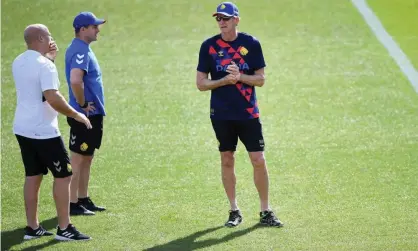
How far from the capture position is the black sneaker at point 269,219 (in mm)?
8844

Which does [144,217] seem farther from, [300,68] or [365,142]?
[300,68]

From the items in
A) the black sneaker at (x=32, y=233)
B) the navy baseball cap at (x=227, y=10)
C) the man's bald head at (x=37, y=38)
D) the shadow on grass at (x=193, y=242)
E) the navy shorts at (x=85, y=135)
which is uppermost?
the navy baseball cap at (x=227, y=10)

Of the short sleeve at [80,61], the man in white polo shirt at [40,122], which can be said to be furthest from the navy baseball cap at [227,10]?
the man in white polo shirt at [40,122]

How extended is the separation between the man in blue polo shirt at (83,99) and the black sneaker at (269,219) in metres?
1.74

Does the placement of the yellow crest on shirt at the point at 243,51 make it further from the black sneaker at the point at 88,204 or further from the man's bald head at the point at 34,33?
the black sneaker at the point at 88,204

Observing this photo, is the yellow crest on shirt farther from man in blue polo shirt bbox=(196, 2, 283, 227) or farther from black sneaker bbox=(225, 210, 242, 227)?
black sneaker bbox=(225, 210, 242, 227)

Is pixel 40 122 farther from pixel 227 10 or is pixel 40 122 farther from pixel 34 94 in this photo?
pixel 227 10

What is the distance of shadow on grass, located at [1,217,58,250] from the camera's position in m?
8.35

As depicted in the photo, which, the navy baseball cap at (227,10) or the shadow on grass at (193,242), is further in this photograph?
the navy baseball cap at (227,10)

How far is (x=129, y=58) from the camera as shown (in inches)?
589

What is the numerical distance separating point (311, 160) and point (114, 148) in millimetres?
2522

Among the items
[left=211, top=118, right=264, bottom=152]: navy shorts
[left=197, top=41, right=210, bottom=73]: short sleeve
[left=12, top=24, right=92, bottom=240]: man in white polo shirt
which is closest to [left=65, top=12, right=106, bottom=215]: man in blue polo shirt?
[left=12, top=24, right=92, bottom=240]: man in white polo shirt

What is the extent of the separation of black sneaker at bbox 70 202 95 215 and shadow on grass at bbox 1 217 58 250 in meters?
0.29

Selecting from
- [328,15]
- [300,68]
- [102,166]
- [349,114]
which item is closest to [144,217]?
[102,166]
